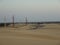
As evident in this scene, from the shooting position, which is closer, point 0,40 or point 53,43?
point 53,43

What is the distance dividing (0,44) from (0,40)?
27.7 inches

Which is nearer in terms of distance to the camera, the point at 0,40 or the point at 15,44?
the point at 15,44

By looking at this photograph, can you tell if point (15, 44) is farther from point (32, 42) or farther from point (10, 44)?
point (32, 42)

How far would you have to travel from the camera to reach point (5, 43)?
25.9 ft

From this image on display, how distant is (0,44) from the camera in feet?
25.7

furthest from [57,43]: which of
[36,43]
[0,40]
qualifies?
[0,40]

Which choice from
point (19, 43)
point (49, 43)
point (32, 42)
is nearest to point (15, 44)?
point (19, 43)

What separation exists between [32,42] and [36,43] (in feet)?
0.88

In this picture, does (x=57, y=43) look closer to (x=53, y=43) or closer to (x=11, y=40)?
(x=53, y=43)

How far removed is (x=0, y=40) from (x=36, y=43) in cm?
178

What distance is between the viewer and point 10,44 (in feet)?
25.3

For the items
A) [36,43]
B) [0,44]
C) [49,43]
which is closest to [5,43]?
[0,44]

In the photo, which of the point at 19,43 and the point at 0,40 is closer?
the point at 19,43

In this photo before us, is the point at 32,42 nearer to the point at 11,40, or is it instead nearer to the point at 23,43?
the point at 23,43
